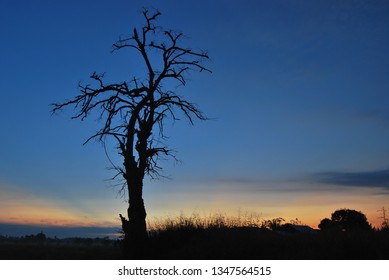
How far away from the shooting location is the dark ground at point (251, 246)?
12695 mm

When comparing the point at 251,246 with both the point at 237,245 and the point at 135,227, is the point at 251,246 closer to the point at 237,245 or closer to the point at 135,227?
the point at 237,245

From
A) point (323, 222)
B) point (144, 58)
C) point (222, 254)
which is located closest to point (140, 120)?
point (144, 58)

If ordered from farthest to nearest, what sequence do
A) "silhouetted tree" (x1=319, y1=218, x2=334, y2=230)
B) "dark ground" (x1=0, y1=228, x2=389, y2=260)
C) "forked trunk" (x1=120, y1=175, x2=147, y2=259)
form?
"silhouetted tree" (x1=319, y1=218, x2=334, y2=230), "forked trunk" (x1=120, y1=175, x2=147, y2=259), "dark ground" (x1=0, y1=228, x2=389, y2=260)

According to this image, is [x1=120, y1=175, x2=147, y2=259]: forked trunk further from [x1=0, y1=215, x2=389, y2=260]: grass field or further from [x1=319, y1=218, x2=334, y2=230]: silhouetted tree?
[x1=319, y1=218, x2=334, y2=230]: silhouetted tree

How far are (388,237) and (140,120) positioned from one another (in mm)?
9411

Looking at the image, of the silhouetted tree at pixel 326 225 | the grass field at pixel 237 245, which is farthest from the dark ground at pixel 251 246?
the silhouetted tree at pixel 326 225

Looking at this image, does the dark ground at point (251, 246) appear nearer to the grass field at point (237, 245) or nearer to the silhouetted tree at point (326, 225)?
the grass field at point (237, 245)

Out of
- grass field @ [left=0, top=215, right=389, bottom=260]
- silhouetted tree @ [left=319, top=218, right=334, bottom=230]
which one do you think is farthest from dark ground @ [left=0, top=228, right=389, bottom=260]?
silhouetted tree @ [left=319, top=218, right=334, bottom=230]

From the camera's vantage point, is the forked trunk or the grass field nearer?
the grass field

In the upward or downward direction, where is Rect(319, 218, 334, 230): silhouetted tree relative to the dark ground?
upward

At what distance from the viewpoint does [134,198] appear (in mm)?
16750

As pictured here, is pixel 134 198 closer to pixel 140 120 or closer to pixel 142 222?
pixel 142 222

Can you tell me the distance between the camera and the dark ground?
12695mm

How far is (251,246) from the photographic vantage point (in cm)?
1422
